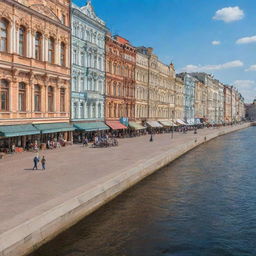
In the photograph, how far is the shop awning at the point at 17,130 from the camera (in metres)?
34.8

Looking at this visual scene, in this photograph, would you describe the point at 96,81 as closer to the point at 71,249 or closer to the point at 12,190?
the point at 12,190

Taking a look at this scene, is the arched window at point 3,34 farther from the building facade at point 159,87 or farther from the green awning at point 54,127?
the building facade at point 159,87

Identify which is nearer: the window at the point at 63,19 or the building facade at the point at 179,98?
the window at the point at 63,19

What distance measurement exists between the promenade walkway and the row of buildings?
18.9 feet

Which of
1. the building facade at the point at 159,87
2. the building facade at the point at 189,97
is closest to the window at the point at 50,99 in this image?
the building facade at the point at 159,87

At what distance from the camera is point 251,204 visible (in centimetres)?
2323

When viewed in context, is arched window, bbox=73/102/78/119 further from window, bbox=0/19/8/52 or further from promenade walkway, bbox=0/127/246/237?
window, bbox=0/19/8/52

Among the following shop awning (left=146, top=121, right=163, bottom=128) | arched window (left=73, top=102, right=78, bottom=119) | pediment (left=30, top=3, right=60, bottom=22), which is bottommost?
shop awning (left=146, top=121, right=163, bottom=128)

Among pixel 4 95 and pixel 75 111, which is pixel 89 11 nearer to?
pixel 75 111

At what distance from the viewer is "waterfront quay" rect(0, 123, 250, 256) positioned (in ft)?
47.3

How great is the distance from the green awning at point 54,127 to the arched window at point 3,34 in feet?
30.8

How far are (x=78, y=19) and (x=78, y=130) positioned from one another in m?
15.7

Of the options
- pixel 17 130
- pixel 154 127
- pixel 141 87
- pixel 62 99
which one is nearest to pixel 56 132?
pixel 62 99

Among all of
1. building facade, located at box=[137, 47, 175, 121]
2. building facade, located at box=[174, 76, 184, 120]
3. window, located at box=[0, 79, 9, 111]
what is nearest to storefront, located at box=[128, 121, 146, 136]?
building facade, located at box=[137, 47, 175, 121]
